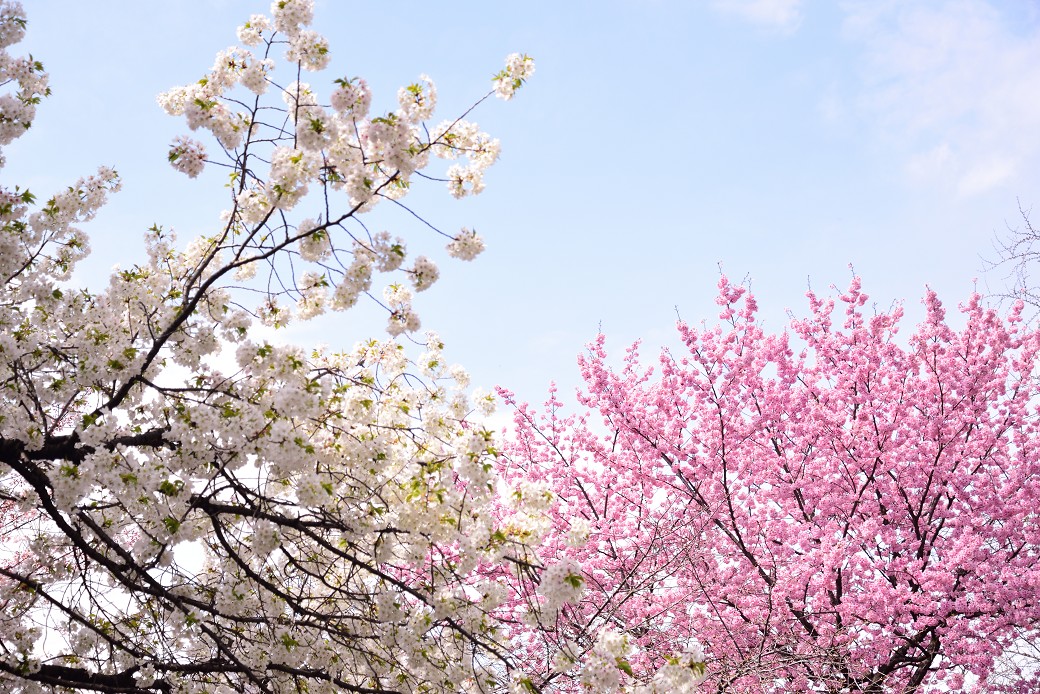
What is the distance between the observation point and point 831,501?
1059cm

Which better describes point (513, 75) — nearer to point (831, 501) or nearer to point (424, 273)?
point (424, 273)

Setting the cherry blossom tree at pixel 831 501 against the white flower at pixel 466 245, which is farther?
the cherry blossom tree at pixel 831 501

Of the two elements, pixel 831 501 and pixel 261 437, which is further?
pixel 831 501

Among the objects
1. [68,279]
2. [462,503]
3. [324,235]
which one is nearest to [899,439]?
[462,503]

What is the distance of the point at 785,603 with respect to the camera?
990cm

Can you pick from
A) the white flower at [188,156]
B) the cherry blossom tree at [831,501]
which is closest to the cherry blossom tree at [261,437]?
the white flower at [188,156]

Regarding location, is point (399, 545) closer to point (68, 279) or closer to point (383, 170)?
point (383, 170)

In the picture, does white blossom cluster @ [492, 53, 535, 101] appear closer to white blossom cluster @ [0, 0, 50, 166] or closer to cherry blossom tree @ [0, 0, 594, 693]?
cherry blossom tree @ [0, 0, 594, 693]

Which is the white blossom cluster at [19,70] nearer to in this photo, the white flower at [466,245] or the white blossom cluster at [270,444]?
the white blossom cluster at [270,444]

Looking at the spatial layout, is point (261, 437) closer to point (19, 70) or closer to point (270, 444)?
point (270, 444)

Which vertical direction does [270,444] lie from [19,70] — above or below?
below

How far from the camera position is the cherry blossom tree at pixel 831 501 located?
9.69 meters

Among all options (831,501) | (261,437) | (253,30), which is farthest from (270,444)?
(831,501)

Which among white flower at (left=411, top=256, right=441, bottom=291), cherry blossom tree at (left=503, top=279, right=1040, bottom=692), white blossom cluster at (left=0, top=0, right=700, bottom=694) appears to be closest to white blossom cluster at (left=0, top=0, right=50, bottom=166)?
white blossom cluster at (left=0, top=0, right=700, bottom=694)
